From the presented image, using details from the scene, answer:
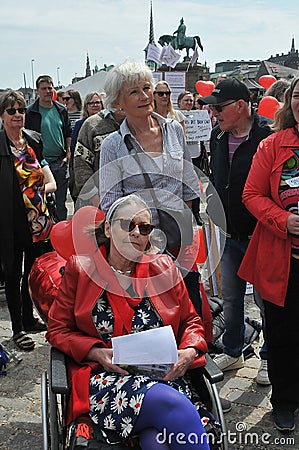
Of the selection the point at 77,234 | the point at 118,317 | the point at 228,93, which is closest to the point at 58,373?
the point at 118,317

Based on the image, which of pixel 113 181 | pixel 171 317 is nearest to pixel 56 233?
pixel 113 181

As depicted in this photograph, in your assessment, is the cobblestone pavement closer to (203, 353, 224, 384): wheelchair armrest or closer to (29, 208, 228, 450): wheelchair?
(29, 208, 228, 450): wheelchair

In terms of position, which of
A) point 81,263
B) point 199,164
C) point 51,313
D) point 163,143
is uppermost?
point 163,143

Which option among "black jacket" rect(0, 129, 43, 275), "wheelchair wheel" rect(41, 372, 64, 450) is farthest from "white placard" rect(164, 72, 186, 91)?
"wheelchair wheel" rect(41, 372, 64, 450)

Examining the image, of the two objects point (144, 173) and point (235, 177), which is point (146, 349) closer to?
point (144, 173)

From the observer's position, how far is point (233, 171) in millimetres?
3328

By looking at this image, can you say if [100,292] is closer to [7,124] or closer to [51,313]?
[51,313]

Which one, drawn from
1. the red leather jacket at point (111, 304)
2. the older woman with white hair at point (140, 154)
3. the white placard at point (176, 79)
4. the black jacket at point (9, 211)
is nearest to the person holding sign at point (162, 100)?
the black jacket at point (9, 211)

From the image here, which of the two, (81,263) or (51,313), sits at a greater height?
(81,263)

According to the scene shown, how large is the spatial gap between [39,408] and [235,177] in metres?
1.92

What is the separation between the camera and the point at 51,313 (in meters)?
2.61

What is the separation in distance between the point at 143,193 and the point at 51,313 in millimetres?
749

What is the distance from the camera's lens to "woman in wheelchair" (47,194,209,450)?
2281 millimetres

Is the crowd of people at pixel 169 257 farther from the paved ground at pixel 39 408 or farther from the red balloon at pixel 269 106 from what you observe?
the red balloon at pixel 269 106
